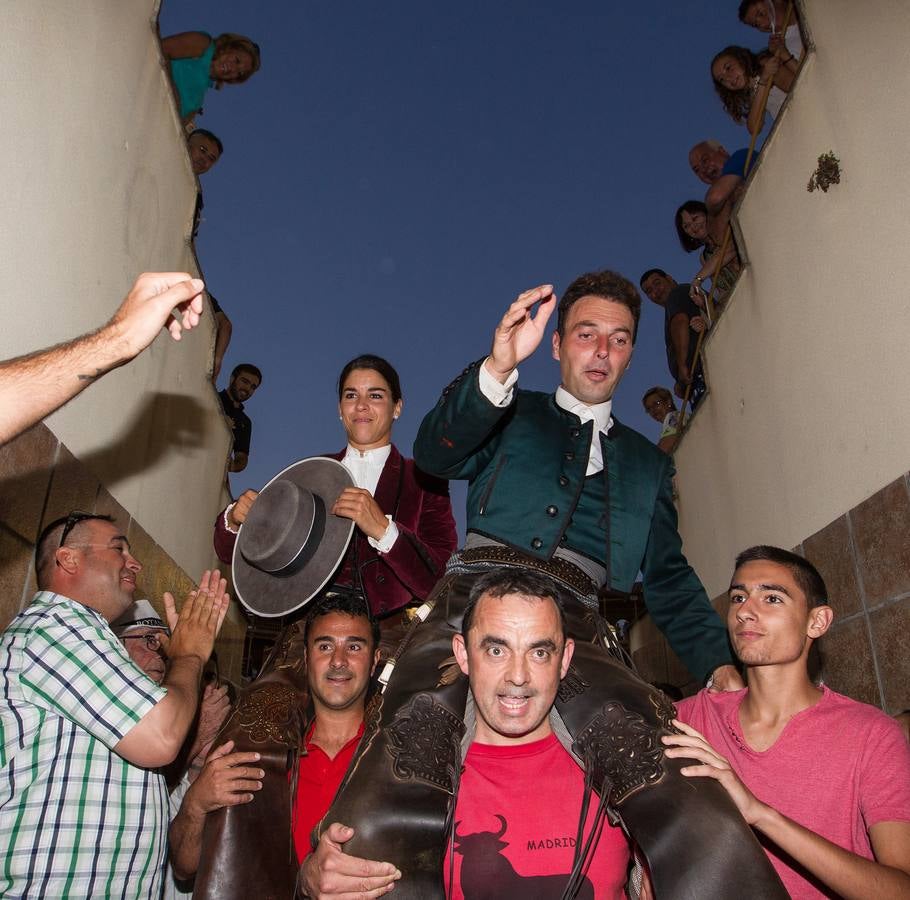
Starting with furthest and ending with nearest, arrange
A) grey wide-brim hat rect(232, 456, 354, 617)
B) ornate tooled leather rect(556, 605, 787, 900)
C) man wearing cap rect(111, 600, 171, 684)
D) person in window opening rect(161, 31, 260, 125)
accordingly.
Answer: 1. person in window opening rect(161, 31, 260, 125)
2. man wearing cap rect(111, 600, 171, 684)
3. grey wide-brim hat rect(232, 456, 354, 617)
4. ornate tooled leather rect(556, 605, 787, 900)

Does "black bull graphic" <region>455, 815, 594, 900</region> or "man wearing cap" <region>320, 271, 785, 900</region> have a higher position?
"man wearing cap" <region>320, 271, 785, 900</region>

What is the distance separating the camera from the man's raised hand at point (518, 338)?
234cm

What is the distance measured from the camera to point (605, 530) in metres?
2.73

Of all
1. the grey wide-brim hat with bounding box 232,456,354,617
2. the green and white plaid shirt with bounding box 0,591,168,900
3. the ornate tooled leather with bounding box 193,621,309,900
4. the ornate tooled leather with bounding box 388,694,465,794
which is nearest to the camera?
the ornate tooled leather with bounding box 388,694,465,794

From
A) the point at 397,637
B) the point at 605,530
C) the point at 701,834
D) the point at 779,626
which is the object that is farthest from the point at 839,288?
the point at 701,834

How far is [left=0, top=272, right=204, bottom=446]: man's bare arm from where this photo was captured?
1827 mm

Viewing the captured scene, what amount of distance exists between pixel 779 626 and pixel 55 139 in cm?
377

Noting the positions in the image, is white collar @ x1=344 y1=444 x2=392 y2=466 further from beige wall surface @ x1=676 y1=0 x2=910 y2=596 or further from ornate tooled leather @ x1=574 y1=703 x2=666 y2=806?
beige wall surface @ x1=676 y1=0 x2=910 y2=596

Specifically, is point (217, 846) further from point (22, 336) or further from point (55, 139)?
point (55, 139)

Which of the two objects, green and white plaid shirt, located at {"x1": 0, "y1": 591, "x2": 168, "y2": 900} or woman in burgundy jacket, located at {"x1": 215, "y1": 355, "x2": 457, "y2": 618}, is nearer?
green and white plaid shirt, located at {"x1": 0, "y1": 591, "x2": 168, "y2": 900}

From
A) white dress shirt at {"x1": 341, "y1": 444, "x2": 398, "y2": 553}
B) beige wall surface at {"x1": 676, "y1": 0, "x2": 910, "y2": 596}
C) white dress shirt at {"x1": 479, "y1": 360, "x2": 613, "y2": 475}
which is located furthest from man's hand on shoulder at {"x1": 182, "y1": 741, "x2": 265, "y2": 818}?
beige wall surface at {"x1": 676, "y1": 0, "x2": 910, "y2": 596}

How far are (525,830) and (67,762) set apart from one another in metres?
1.46

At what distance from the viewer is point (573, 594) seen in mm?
2598

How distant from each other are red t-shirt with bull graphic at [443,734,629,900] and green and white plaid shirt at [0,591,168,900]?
42.6 inches
